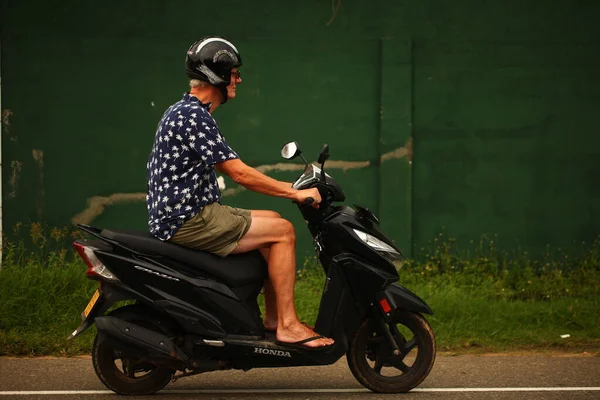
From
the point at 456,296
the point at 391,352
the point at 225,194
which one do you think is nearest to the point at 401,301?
the point at 391,352

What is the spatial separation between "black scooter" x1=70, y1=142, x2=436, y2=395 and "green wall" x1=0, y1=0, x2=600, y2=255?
142 inches

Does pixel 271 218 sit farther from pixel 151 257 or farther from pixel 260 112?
pixel 260 112

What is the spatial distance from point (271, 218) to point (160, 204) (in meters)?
0.61

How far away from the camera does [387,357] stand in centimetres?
614

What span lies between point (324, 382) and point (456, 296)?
2.56 metres

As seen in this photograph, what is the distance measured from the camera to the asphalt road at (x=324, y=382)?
616cm

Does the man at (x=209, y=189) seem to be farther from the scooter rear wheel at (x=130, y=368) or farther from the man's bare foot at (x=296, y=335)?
the scooter rear wheel at (x=130, y=368)

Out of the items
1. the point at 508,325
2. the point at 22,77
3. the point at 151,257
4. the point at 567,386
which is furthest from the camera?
the point at 22,77

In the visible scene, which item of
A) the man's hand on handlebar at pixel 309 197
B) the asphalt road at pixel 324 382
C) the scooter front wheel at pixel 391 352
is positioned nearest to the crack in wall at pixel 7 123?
the asphalt road at pixel 324 382

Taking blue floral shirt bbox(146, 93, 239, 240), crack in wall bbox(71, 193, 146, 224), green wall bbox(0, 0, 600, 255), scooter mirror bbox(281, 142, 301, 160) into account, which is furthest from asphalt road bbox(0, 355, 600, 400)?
green wall bbox(0, 0, 600, 255)

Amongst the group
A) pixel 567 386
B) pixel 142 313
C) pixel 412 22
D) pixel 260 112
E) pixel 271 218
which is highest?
pixel 412 22

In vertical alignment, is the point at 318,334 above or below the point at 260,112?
below

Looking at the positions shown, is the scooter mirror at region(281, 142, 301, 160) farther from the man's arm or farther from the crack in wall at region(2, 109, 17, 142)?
the crack in wall at region(2, 109, 17, 142)

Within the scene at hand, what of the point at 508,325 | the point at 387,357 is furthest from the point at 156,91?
the point at 387,357
